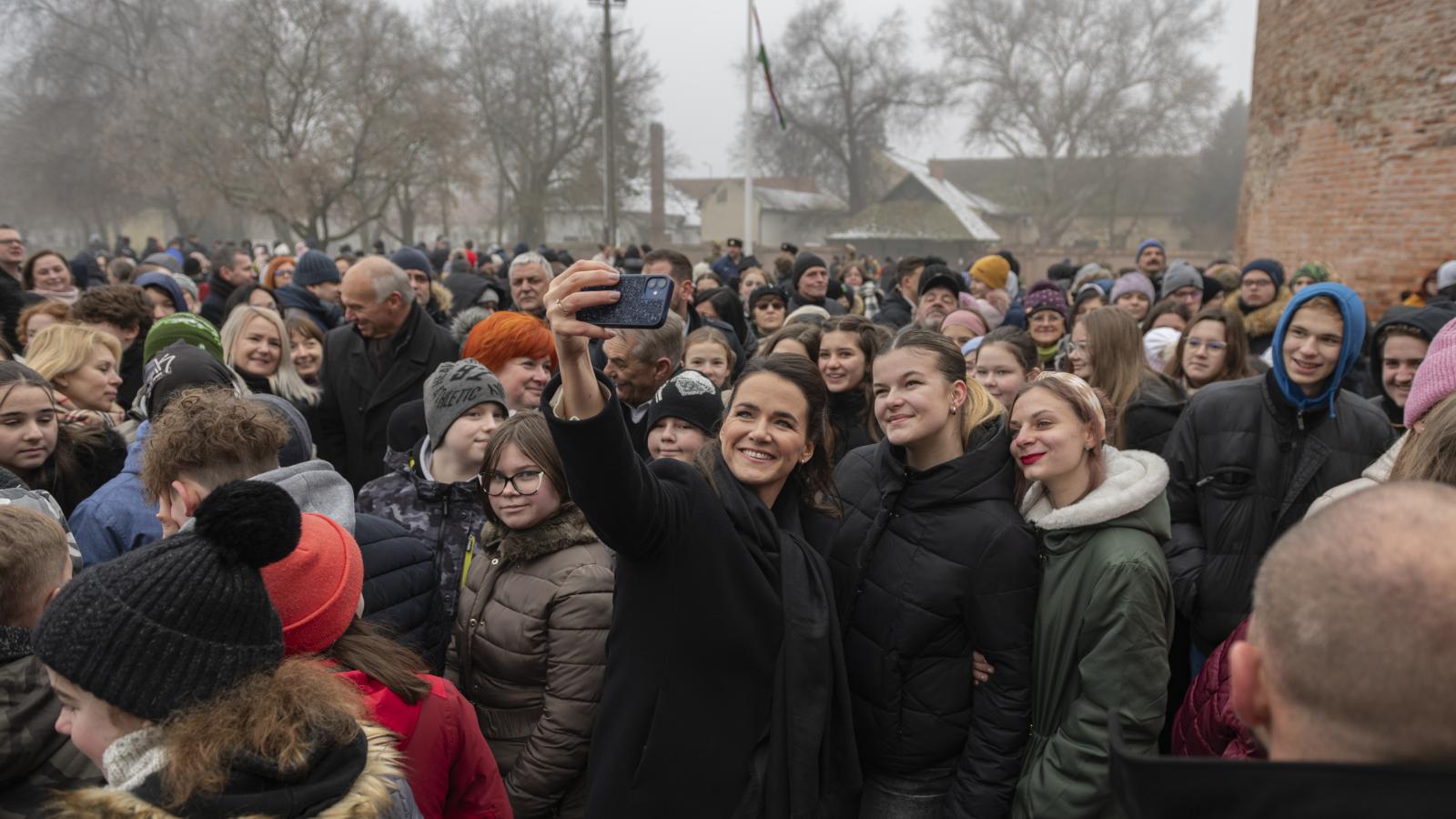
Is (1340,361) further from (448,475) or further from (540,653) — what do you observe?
(448,475)

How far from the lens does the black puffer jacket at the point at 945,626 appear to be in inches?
101

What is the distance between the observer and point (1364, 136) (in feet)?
33.6

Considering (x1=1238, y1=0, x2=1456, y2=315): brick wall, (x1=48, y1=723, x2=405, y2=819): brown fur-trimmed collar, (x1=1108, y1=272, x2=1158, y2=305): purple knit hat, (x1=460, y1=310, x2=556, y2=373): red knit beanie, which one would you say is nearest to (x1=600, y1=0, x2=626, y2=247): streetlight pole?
(x1=1238, y1=0, x2=1456, y2=315): brick wall

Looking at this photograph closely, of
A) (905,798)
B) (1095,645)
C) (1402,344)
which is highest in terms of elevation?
(1402,344)

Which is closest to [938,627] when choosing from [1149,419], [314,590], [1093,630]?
[1093,630]

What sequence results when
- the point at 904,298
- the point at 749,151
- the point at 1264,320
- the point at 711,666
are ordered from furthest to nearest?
the point at 749,151 < the point at 904,298 < the point at 1264,320 < the point at 711,666

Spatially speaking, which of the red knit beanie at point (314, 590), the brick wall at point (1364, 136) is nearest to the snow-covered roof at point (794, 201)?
the brick wall at point (1364, 136)

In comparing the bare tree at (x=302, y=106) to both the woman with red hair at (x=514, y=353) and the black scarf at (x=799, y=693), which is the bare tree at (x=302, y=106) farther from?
the black scarf at (x=799, y=693)

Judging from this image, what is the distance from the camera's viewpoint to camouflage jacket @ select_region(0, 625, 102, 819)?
71.7 inches

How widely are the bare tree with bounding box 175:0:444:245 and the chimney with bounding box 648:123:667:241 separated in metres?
17.6

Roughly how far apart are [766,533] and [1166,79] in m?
53.5

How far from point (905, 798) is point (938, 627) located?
1.74 feet

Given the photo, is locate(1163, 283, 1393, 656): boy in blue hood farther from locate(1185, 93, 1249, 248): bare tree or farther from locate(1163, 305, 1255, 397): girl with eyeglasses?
locate(1185, 93, 1249, 248): bare tree

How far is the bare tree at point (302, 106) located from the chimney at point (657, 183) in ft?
57.6
